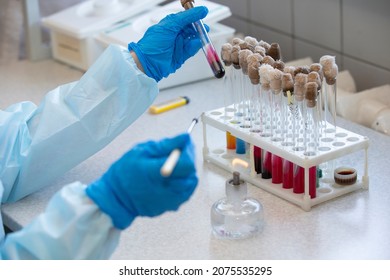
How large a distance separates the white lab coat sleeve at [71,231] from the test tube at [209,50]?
573mm

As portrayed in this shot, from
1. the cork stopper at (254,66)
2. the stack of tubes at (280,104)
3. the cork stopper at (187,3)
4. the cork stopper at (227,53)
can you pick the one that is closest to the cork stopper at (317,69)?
the stack of tubes at (280,104)

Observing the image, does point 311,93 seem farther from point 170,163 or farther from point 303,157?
point 170,163

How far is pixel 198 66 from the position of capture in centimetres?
259

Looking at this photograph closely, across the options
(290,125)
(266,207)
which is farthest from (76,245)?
(290,125)

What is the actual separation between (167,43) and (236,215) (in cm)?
50

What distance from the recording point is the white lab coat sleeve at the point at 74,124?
1.91 m

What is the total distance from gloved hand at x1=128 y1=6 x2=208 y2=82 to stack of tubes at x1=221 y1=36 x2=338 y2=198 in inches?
4.2

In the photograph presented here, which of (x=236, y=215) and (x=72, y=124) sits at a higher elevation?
(x=72, y=124)

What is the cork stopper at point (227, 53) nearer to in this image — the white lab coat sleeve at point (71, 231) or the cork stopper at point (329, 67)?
the cork stopper at point (329, 67)

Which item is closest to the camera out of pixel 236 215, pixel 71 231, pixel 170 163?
pixel 170 163

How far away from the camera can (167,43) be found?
196 centimetres

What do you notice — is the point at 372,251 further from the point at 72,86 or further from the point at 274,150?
the point at 72,86

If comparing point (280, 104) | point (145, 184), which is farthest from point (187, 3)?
point (145, 184)
